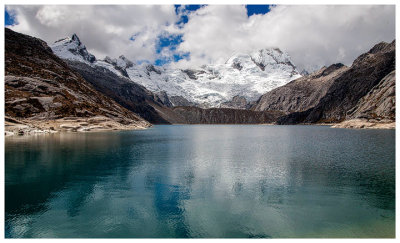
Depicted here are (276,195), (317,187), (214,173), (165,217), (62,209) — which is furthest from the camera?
(214,173)

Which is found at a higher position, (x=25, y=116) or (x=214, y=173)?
(x=25, y=116)

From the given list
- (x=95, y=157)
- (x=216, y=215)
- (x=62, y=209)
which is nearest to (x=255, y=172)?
(x=216, y=215)

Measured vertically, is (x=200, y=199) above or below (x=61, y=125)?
below

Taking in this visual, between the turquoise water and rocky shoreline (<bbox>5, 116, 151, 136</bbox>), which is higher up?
rocky shoreline (<bbox>5, 116, 151, 136</bbox>)

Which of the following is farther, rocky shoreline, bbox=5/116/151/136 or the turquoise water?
rocky shoreline, bbox=5/116/151/136

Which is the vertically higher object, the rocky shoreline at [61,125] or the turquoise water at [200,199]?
the rocky shoreline at [61,125]

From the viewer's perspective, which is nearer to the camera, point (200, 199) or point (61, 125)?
point (200, 199)

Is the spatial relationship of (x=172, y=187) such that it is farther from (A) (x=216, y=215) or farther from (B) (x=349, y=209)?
(B) (x=349, y=209)

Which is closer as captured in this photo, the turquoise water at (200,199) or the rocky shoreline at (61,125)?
the turquoise water at (200,199)
